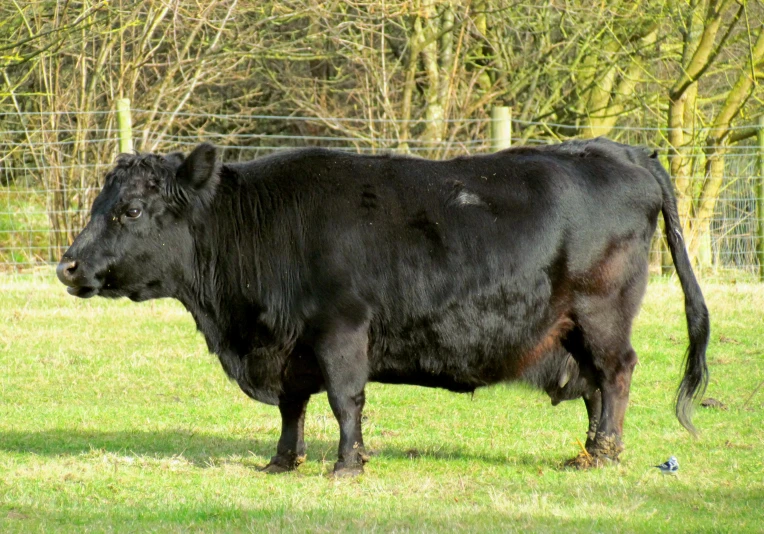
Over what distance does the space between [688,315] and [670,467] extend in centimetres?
111

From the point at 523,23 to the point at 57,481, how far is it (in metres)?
11.5

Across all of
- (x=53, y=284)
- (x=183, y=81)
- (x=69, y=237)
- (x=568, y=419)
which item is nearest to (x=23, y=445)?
(x=568, y=419)

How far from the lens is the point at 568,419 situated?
770cm

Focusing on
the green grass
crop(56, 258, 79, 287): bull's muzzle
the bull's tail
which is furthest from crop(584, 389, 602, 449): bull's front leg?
crop(56, 258, 79, 287): bull's muzzle

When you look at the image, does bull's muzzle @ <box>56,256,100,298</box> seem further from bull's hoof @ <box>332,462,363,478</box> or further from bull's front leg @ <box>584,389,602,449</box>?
bull's front leg @ <box>584,389,602,449</box>

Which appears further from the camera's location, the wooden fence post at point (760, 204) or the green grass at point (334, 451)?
the wooden fence post at point (760, 204)

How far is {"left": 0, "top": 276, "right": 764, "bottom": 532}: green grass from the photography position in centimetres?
511

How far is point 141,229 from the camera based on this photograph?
6.26 meters

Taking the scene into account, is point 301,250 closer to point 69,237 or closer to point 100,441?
point 100,441

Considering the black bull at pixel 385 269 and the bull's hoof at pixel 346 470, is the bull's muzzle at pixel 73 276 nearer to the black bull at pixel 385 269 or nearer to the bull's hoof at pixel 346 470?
the black bull at pixel 385 269

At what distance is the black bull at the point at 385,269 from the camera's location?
6.09 m

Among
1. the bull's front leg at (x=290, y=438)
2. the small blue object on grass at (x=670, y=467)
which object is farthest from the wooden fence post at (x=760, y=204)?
the bull's front leg at (x=290, y=438)

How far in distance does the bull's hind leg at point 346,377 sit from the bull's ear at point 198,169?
1.30 meters

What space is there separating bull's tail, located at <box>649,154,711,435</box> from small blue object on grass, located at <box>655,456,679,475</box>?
1.22ft
